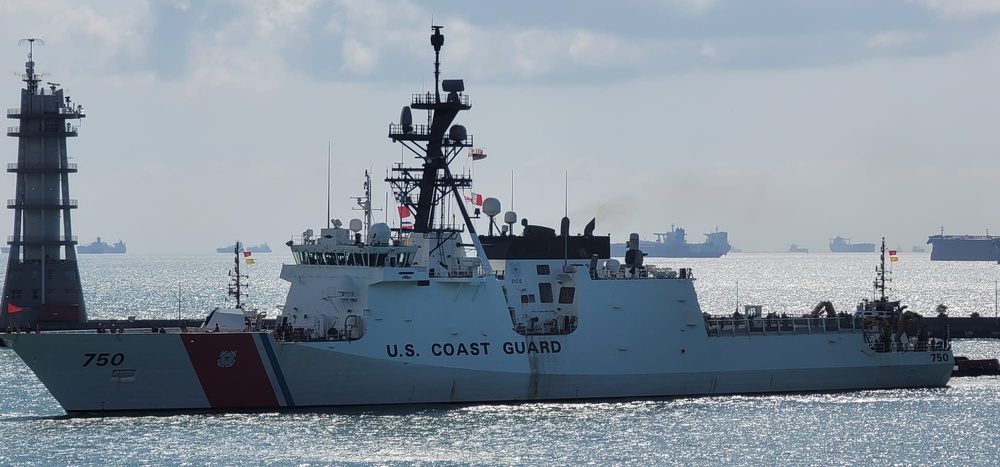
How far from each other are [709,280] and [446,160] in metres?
134

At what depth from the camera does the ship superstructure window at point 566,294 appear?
3681 centimetres

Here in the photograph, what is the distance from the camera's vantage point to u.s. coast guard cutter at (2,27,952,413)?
32750 millimetres

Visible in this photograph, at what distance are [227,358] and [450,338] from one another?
5287mm

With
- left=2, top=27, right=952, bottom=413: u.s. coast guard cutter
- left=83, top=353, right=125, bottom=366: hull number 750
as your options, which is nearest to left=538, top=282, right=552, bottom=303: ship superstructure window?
left=2, top=27, right=952, bottom=413: u.s. coast guard cutter

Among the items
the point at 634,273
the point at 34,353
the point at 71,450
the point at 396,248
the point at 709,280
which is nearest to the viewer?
the point at 71,450

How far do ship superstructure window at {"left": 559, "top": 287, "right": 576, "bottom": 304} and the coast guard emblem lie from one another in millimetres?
8741

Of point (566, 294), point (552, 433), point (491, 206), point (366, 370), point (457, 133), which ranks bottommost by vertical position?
point (552, 433)

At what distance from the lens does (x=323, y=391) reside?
111ft

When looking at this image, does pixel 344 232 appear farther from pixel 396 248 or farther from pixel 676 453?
pixel 676 453

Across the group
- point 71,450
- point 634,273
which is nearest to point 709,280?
point 634,273

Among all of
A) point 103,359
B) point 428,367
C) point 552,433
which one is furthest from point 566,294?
point 103,359

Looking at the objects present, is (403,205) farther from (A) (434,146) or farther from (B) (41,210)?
(B) (41,210)

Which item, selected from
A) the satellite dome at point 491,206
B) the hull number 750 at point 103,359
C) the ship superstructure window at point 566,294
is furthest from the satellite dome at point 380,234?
the hull number 750 at point 103,359

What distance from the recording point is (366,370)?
33.7 meters
